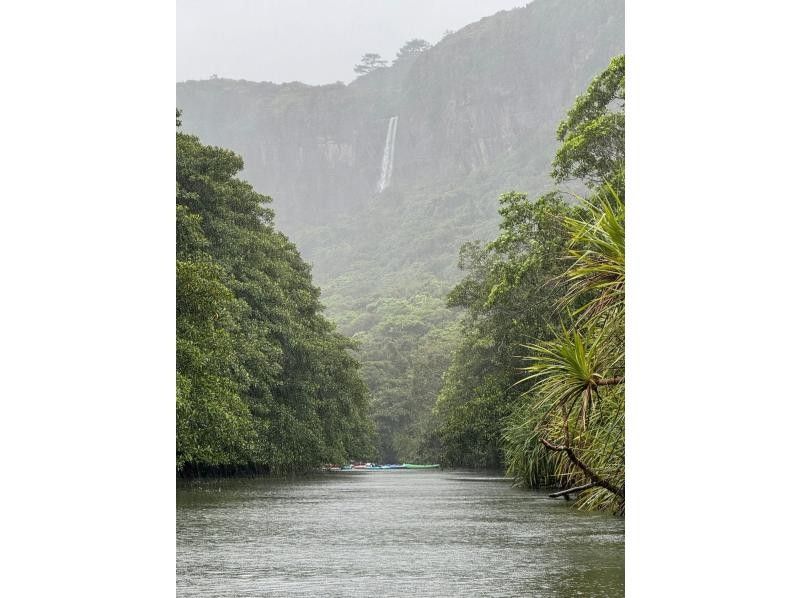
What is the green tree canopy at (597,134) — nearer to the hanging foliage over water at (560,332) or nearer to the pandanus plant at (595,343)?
the hanging foliage over water at (560,332)

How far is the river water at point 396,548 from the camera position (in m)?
10.0

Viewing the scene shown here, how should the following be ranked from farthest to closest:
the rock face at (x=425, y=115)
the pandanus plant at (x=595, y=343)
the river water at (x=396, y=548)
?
the rock face at (x=425, y=115) → the pandanus plant at (x=595, y=343) → the river water at (x=396, y=548)

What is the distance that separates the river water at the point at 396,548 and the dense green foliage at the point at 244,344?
186 centimetres

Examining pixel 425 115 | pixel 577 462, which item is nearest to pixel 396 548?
pixel 577 462

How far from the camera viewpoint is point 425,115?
10512 cm

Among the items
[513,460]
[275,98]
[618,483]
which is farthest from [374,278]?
[618,483]

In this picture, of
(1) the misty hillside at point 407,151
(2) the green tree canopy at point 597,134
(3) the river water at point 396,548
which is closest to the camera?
(3) the river water at point 396,548

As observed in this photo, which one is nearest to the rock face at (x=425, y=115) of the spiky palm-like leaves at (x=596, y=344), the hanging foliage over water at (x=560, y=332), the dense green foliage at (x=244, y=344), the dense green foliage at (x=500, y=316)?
the dense green foliage at (x=500, y=316)

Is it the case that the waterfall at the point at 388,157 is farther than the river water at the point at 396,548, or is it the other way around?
the waterfall at the point at 388,157

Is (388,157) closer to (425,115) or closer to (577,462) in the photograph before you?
(425,115)

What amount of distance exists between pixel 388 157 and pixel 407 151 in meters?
2.75

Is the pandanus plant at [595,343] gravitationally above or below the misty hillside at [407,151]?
below
